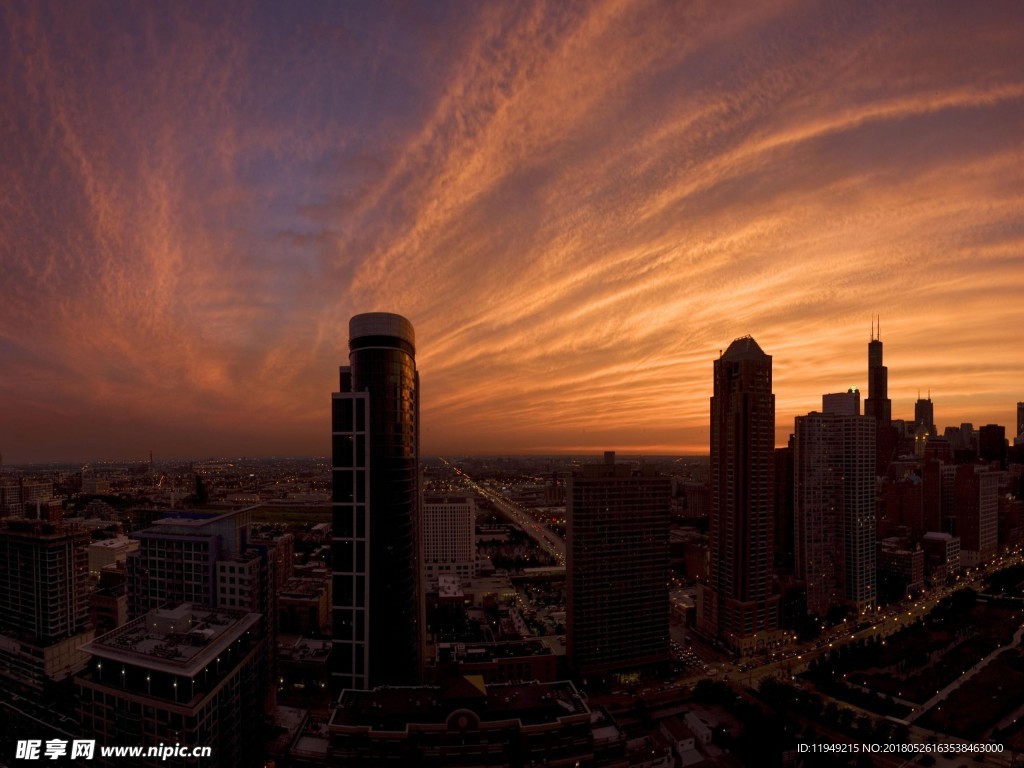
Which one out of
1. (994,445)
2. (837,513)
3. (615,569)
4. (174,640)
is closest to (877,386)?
(994,445)

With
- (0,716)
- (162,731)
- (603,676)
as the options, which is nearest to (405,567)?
(162,731)

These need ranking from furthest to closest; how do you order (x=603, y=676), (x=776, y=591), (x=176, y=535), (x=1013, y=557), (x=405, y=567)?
(x=1013, y=557) → (x=776, y=591) → (x=603, y=676) → (x=176, y=535) → (x=405, y=567)

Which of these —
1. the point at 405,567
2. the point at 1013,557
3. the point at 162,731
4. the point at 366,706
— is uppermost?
the point at 405,567

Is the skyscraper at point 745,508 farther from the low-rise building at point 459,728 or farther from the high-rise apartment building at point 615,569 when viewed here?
the low-rise building at point 459,728

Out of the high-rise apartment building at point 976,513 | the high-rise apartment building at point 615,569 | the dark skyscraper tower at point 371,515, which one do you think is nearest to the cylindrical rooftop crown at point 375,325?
the dark skyscraper tower at point 371,515

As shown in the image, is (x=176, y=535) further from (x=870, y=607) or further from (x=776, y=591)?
(x=870, y=607)

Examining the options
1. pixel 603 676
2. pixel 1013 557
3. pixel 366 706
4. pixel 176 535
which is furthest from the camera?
pixel 1013 557
